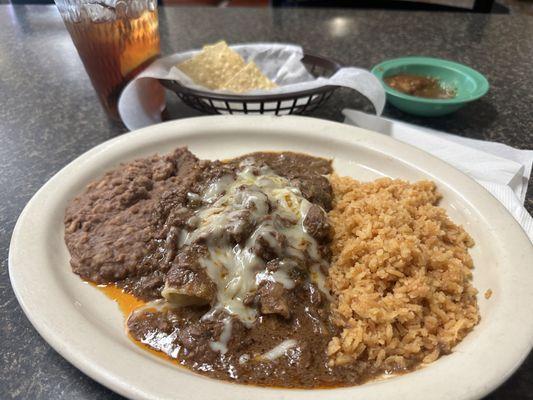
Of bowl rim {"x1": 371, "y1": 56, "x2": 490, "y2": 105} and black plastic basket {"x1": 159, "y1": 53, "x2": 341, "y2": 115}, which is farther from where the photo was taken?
bowl rim {"x1": 371, "y1": 56, "x2": 490, "y2": 105}

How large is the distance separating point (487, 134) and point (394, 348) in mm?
1428

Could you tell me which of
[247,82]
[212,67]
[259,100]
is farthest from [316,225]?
[212,67]

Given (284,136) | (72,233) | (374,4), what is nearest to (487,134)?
(284,136)

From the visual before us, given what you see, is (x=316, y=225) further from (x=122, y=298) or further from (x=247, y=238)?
(x=122, y=298)

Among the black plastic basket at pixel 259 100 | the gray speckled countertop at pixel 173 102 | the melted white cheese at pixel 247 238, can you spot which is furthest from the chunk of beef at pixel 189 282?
the black plastic basket at pixel 259 100

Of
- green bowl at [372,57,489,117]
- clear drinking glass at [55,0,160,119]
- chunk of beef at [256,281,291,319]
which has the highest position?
clear drinking glass at [55,0,160,119]

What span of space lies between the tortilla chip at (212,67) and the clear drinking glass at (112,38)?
215mm

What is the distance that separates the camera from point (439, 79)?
2.36m

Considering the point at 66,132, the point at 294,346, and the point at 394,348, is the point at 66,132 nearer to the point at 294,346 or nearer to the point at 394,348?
the point at 294,346

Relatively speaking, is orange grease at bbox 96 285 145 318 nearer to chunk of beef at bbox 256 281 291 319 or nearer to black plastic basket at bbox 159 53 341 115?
chunk of beef at bbox 256 281 291 319

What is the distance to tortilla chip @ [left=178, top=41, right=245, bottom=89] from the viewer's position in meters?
→ 2.16

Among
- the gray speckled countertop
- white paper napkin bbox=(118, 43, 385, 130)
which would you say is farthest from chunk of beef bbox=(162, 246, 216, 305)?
white paper napkin bbox=(118, 43, 385, 130)

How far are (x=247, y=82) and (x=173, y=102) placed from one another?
534 millimetres

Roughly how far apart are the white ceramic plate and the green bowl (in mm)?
366
